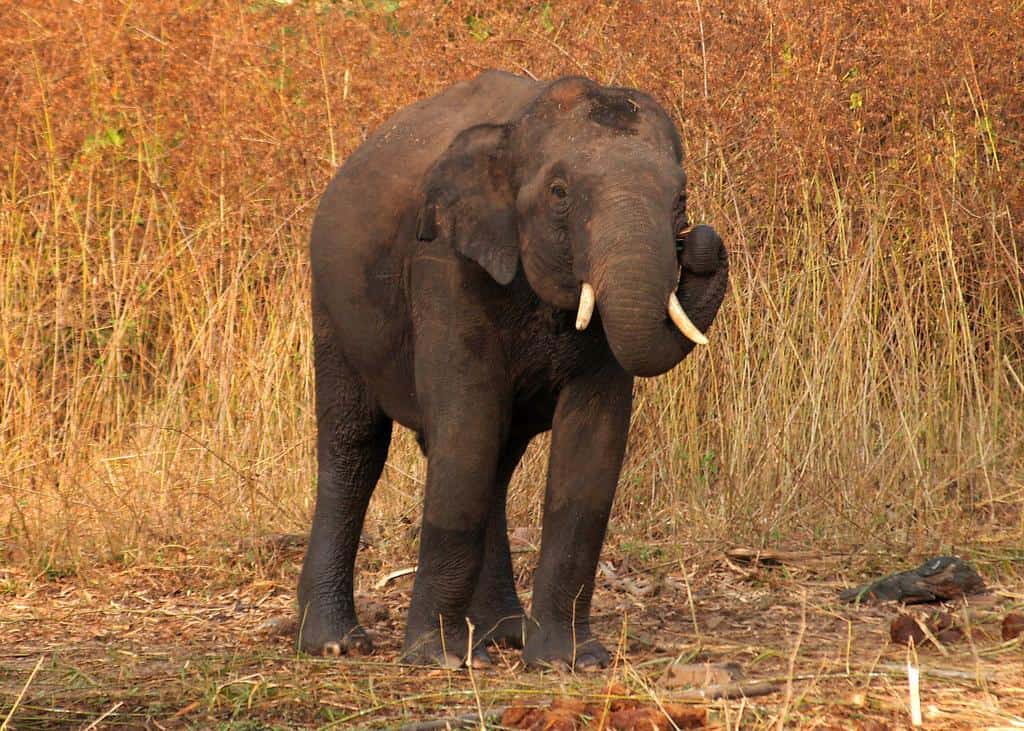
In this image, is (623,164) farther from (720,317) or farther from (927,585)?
(720,317)

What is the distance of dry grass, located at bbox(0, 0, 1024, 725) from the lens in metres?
7.55

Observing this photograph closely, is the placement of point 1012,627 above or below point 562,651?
above

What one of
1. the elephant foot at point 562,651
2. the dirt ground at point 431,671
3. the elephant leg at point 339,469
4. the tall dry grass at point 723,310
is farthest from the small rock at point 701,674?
the tall dry grass at point 723,310

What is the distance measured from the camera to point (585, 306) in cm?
467

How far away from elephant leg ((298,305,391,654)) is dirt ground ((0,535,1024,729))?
0.27 metres

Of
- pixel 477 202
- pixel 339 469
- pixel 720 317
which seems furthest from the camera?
pixel 720 317

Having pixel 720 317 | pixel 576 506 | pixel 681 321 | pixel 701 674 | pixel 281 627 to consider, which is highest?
pixel 720 317

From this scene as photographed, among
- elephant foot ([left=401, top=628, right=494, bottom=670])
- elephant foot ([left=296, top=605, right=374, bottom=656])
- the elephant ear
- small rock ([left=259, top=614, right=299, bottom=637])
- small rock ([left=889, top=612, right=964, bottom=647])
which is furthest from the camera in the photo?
small rock ([left=259, top=614, right=299, bottom=637])

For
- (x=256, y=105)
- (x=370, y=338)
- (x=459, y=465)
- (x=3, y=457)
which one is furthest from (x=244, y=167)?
(x=459, y=465)

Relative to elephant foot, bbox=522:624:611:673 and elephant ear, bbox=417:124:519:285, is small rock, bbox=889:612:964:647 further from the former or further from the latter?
elephant ear, bbox=417:124:519:285

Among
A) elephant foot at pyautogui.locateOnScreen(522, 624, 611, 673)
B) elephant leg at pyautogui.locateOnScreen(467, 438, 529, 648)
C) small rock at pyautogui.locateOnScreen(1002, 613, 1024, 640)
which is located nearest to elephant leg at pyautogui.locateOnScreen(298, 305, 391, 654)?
elephant leg at pyautogui.locateOnScreen(467, 438, 529, 648)

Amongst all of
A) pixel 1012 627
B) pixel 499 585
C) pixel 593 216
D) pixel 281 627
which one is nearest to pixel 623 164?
pixel 593 216

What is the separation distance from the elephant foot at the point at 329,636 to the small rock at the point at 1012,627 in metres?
2.12

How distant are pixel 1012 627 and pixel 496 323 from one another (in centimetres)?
195
